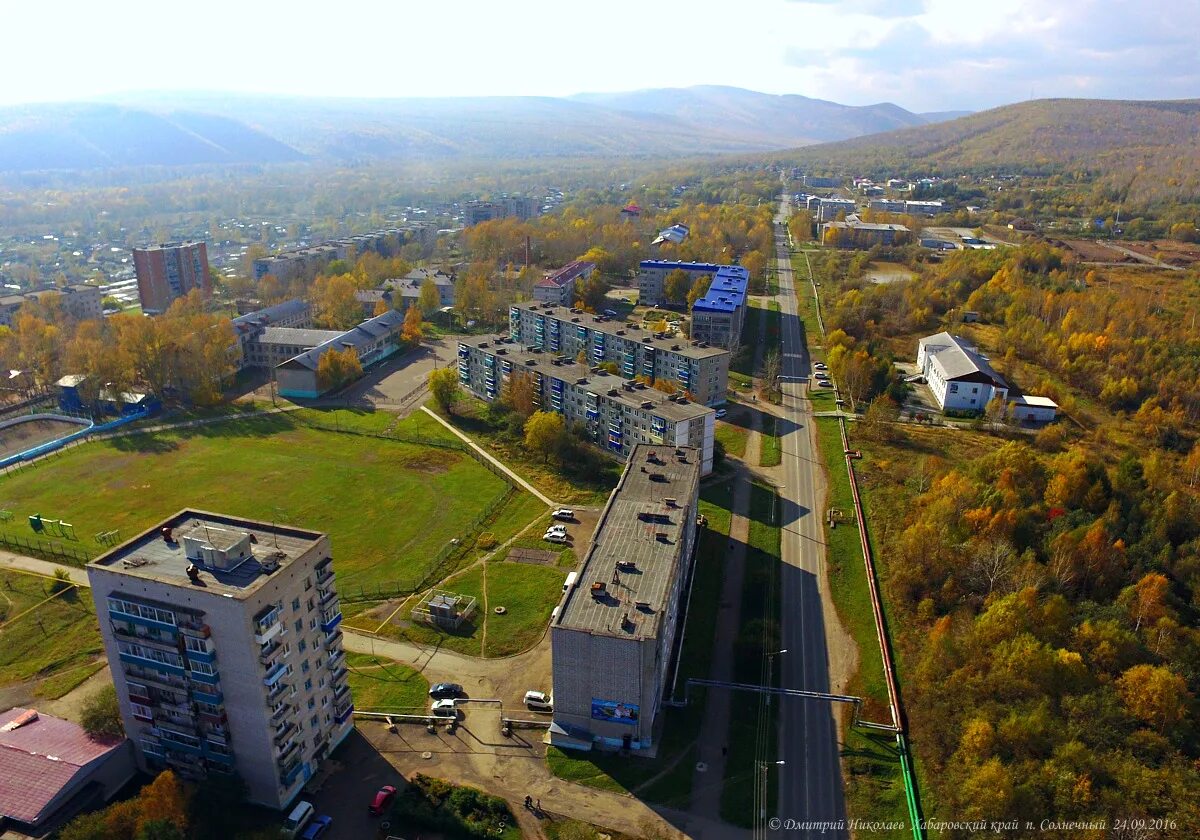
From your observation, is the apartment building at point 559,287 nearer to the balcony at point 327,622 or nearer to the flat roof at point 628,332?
the flat roof at point 628,332

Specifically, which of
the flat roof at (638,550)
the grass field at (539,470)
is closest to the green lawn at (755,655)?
the flat roof at (638,550)

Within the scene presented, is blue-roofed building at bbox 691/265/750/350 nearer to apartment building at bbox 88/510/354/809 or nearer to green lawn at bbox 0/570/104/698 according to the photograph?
apartment building at bbox 88/510/354/809

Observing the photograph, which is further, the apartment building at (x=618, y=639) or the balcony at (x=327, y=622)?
the apartment building at (x=618, y=639)

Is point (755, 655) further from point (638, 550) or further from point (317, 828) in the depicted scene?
point (317, 828)

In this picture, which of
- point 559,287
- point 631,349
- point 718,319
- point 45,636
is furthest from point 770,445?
point 45,636

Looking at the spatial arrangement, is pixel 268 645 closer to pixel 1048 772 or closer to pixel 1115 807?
pixel 1048 772
